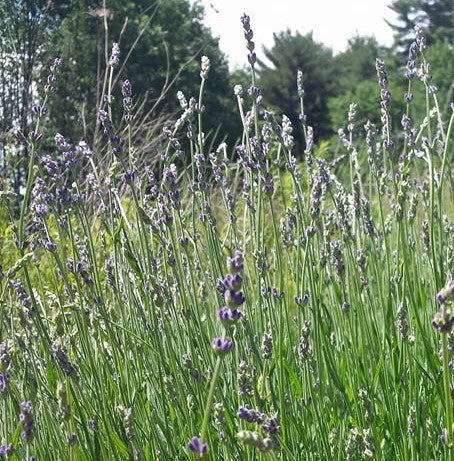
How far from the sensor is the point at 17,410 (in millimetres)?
2076

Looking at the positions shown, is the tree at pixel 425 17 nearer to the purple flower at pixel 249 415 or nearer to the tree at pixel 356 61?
the tree at pixel 356 61

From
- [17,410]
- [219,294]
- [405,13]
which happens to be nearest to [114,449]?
[17,410]

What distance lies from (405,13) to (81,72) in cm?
4268

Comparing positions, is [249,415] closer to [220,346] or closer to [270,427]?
[270,427]

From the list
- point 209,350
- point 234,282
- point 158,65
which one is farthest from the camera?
point 158,65

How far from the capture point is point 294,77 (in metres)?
45.1

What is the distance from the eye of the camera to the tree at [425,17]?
50.5 m

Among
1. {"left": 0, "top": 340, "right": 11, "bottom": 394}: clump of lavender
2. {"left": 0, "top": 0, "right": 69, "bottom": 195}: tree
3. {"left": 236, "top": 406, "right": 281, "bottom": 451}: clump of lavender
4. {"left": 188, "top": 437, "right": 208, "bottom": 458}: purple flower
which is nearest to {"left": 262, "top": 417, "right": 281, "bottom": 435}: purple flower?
{"left": 236, "top": 406, "right": 281, "bottom": 451}: clump of lavender

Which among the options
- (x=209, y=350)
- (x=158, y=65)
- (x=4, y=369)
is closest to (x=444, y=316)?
(x=4, y=369)

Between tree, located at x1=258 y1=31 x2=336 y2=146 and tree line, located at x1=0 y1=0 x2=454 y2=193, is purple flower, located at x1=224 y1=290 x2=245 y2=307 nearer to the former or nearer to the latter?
tree line, located at x1=0 y1=0 x2=454 y2=193

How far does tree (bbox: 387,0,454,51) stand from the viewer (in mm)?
50531

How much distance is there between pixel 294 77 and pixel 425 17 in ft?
51.2

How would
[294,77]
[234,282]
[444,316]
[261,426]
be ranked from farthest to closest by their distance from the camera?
[294,77]
[261,426]
[444,316]
[234,282]

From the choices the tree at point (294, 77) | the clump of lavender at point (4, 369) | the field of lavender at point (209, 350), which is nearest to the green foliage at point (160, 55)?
the tree at point (294, 77)
